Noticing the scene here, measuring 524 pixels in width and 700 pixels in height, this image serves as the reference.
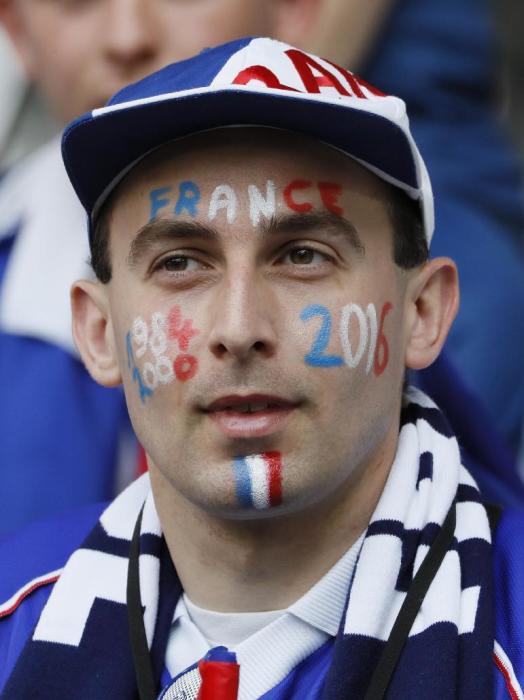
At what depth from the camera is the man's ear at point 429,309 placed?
3221mm

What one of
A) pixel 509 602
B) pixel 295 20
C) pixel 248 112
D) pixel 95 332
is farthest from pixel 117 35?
pixel 509 602

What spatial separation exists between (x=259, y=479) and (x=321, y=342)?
0.28 m

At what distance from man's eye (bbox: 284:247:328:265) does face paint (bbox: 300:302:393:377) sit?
0.34 feet

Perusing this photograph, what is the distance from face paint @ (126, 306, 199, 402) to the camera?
2.98 metres

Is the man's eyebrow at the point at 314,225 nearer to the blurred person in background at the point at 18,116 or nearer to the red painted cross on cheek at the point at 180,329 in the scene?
the red painted cross on cheek at the point at 180,329

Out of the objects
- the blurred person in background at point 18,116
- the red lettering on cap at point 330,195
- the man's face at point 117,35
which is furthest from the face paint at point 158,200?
the blurred person in background at point 18,116

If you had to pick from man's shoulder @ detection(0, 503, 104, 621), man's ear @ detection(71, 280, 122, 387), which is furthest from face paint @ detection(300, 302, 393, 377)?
man's shoulder @ detection(0, 503, 104, 621)

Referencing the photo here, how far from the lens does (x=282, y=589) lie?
3105mm

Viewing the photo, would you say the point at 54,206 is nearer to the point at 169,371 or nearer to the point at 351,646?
the point at 169,371

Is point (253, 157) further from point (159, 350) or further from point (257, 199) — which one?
point (159, 350)

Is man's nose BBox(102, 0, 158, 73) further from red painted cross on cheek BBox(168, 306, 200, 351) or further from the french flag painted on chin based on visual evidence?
the french flag painted on chin

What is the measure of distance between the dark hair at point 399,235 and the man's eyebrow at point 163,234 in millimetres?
140

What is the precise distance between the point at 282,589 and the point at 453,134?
8.52ft

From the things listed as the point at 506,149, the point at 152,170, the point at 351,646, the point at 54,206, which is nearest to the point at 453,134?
the point at 506,149
